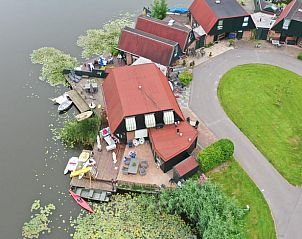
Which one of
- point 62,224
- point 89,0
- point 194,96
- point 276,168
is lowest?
point 62,224

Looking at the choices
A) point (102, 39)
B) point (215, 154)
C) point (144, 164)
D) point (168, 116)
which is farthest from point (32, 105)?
point (215, 154)

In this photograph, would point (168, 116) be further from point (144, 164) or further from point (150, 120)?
point (144, 164)

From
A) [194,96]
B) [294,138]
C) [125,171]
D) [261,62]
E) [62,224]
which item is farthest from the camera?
[261,62]

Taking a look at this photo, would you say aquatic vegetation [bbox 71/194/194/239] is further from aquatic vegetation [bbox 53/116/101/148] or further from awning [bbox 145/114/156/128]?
aquatic vegetation [bbox 53/116/101/148]

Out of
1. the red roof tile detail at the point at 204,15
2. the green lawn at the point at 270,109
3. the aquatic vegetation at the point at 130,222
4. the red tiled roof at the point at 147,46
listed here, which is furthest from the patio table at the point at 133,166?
the red roof tile detail at the point at 204,15

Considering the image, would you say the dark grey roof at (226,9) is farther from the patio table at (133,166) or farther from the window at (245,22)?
the patio table at (133,166)

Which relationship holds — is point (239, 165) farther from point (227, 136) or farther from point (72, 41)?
point (72, 41)

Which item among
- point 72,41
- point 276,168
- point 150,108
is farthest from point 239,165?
point 72,41
